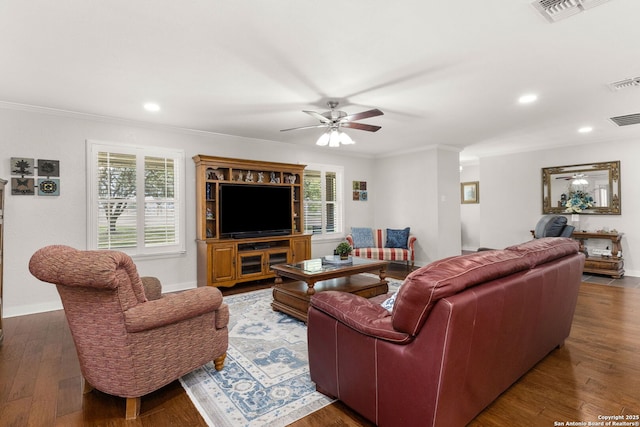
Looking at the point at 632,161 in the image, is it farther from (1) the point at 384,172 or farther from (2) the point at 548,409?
(2) the point at 548,409

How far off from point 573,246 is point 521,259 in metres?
1.10

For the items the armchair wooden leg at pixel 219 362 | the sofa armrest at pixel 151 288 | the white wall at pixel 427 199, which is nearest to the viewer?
the armchair wooden leg at pixel 219 362

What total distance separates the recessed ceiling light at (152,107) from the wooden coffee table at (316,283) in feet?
8.08

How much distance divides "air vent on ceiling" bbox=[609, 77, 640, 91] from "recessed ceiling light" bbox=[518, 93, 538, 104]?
67cm

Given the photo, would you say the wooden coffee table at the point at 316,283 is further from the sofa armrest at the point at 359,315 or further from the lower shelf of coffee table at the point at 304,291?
the sofa armrest at the point at 359,315

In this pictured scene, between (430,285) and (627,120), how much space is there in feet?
17.8

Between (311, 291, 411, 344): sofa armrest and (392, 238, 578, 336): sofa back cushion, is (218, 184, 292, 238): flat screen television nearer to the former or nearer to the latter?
(311, 291, 411, 344): sofa armrest

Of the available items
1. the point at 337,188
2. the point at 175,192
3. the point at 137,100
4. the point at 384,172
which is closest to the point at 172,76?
the point at 137,100

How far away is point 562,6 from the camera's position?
81.7 inches

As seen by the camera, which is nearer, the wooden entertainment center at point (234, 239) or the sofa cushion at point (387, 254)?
the wooden entertainment center at point (234, 239)

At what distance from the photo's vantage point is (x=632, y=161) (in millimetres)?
5656

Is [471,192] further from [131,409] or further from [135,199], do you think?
[131,409]

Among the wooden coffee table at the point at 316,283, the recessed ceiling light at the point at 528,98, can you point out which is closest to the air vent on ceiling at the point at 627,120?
the recessed ceiling light at the point at 528,98

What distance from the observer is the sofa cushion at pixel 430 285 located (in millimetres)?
1461
